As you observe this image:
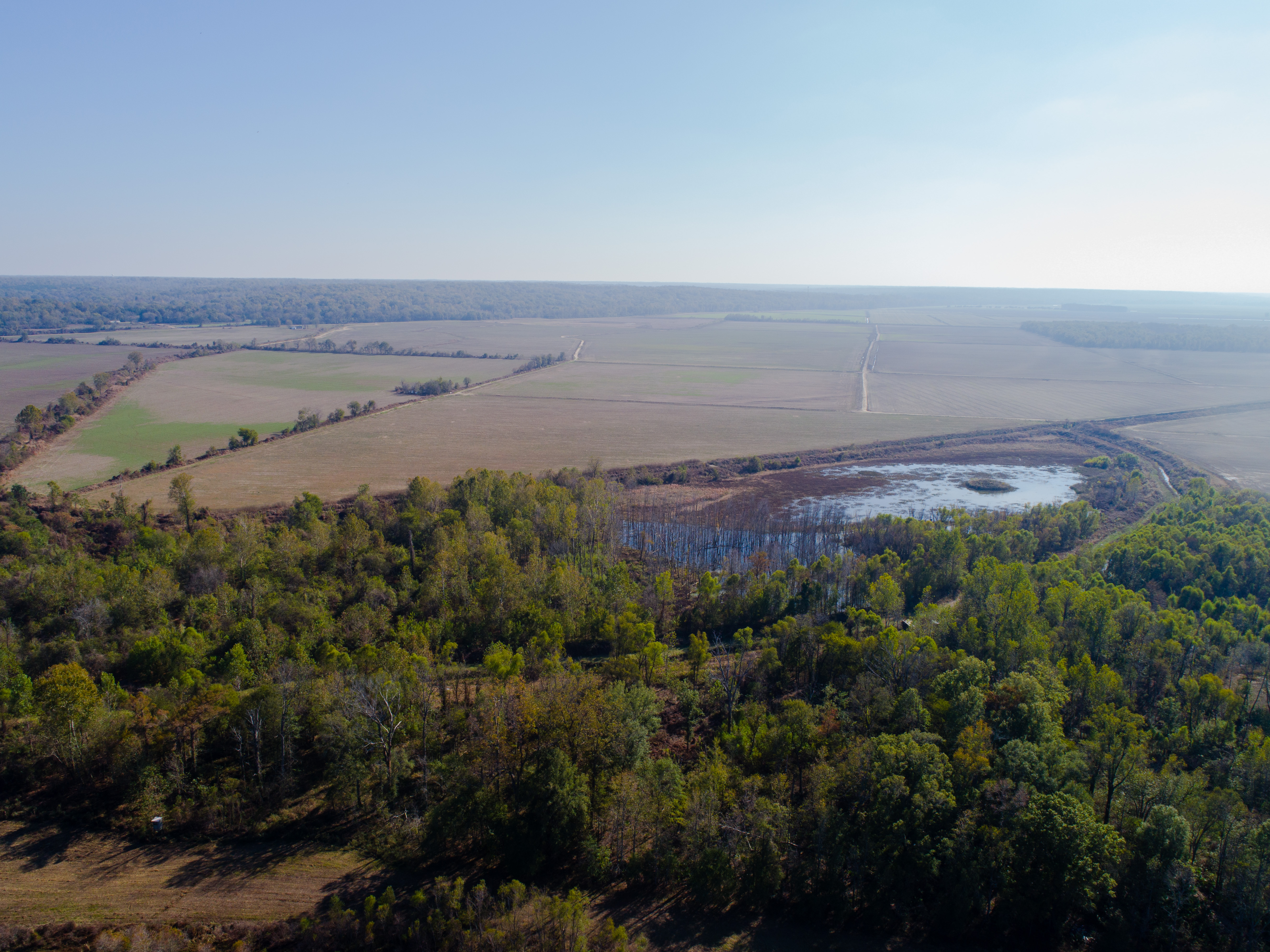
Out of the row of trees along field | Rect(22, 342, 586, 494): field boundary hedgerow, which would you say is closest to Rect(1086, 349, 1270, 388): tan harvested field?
the row of trees along field

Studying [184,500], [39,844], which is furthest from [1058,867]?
[184,500]

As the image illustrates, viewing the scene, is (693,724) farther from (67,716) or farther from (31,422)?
(31,422)

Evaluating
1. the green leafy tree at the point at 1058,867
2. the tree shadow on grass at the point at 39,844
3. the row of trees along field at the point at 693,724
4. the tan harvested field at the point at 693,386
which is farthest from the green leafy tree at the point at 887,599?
the tan harvested field at the point at 693,386

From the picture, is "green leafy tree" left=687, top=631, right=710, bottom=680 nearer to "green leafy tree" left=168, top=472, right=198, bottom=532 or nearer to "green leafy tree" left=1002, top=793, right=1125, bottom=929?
"green leafy tree" left=1002, top=793, right=1125, bottom=929

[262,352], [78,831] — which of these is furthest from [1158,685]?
[262,352]

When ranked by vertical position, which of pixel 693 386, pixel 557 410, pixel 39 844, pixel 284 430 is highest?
pixel 693 386
